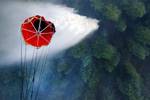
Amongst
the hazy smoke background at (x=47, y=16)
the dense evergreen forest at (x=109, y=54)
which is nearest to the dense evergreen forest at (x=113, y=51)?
the dense evergreen forest at (x=109, y=54)

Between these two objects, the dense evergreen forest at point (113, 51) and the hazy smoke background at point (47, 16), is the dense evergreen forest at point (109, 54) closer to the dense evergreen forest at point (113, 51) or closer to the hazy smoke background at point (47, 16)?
the dense evergreen forest at point (113, 51)

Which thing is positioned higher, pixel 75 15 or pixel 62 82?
pixel 75 15

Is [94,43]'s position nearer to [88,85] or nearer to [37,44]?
[88,85]

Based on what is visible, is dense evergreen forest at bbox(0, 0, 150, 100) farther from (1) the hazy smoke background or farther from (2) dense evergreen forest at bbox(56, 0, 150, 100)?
(1) the hazy smoke background

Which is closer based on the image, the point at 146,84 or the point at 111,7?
the point at 111,7

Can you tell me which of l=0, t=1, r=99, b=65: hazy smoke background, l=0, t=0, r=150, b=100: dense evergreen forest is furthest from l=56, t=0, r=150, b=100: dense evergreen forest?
l=0, t=1, r=99, b=65: hazy smoke background

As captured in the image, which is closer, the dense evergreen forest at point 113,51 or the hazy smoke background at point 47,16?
the dense evergreen forest at point 113,51

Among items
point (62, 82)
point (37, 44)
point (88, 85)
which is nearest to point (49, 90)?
point (62, 82)
